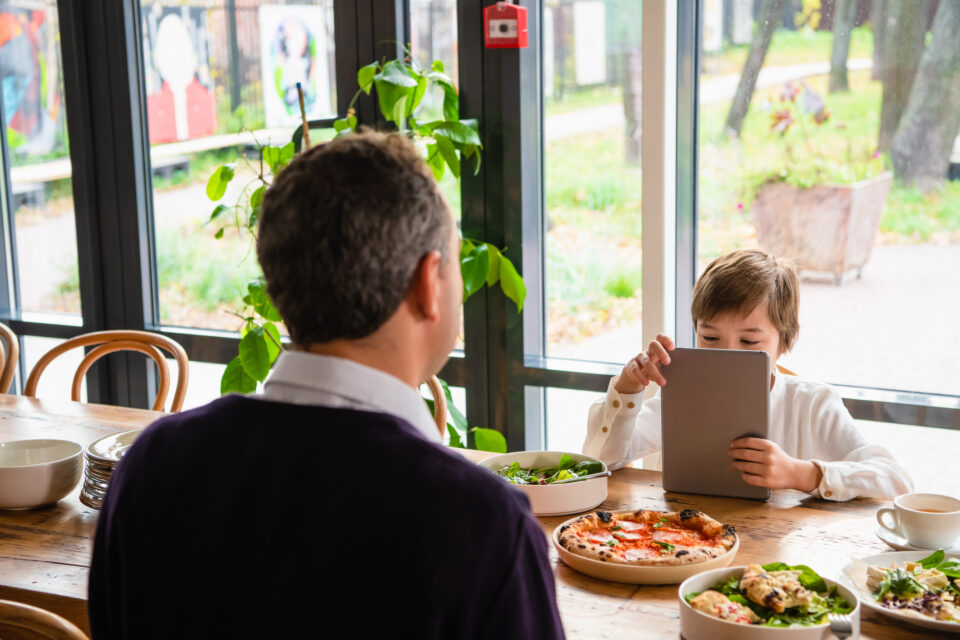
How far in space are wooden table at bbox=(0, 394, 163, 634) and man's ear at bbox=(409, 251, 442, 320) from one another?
85 centimetres

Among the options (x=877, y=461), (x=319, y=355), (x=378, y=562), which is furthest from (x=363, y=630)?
(x=877, y=461)

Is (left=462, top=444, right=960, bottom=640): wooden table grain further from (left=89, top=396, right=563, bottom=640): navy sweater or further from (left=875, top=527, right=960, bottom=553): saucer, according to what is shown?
(left=89, top=396, right=563, bottom=640): navy sweater

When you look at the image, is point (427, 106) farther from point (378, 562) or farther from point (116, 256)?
point (378, 562)

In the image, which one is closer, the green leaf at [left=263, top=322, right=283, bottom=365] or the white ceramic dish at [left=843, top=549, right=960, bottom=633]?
the white ceramic dish at [left=843, top=549, right=960, bottom=633]

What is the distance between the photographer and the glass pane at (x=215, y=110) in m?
3.39

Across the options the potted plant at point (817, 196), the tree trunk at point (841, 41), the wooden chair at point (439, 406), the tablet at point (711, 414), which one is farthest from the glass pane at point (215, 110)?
the tablet at point (711, 414)

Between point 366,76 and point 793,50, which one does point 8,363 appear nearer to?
point 366,76

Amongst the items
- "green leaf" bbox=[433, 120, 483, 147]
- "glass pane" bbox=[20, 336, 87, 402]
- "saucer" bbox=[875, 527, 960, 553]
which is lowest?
"glass pane" bbox=[20, 336, 87, 402]

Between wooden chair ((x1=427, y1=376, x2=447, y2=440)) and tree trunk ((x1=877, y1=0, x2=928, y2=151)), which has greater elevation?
tree trunk ((x1=877, y1=0, x2=928, y2=151))

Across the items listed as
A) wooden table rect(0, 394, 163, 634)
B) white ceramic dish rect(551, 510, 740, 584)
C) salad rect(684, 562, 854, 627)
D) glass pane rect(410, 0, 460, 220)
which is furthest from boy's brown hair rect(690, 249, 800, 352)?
glass pane rect(410, 0, 460, 220)

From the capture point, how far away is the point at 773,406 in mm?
2125

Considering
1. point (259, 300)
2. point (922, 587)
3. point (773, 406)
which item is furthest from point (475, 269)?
point (922, 587)

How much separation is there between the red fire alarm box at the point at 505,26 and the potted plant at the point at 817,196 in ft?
2.46

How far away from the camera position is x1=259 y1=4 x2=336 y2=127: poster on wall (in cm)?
334
